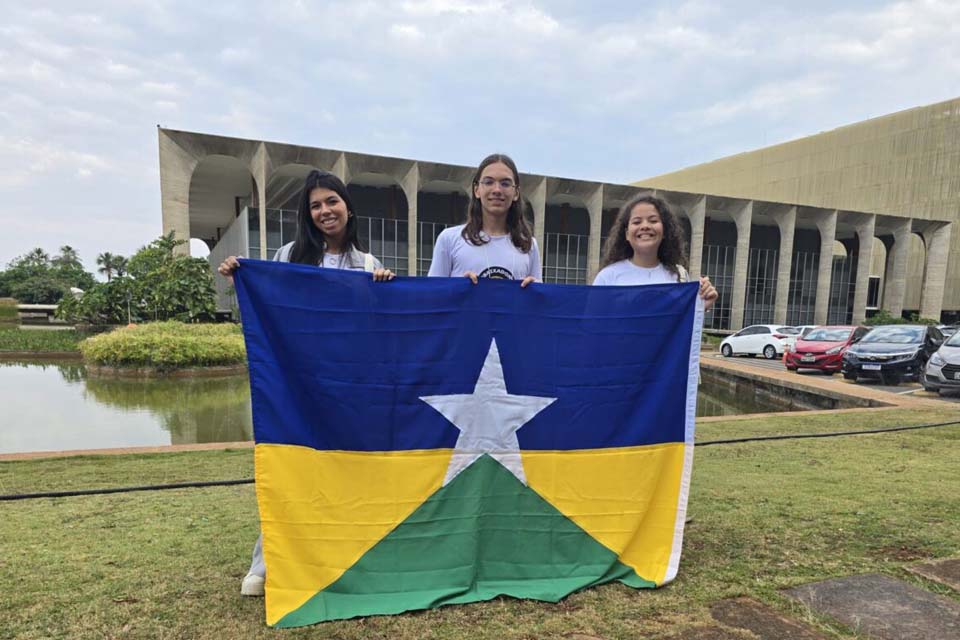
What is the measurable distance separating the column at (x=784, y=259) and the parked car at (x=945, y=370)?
2699 cm

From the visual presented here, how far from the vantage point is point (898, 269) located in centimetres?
3569

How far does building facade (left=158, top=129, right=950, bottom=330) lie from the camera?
23.6 meters

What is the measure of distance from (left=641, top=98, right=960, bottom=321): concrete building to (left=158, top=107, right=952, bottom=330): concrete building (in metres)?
0.28

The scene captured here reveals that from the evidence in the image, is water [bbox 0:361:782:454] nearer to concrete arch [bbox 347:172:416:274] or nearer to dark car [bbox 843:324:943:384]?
dark car [bbox 843:324:943:384]

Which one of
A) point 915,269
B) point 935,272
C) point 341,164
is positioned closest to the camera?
point 341,164

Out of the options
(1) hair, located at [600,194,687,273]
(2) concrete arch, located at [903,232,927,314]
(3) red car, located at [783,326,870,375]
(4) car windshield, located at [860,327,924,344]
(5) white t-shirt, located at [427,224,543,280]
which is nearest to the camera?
(5) white t-shirt, located at [427,224,543,280]

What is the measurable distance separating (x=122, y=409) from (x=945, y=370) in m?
13.9

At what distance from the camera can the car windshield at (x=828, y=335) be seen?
41.4ft

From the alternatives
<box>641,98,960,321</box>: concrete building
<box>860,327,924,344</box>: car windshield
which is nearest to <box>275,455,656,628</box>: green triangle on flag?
<box>860,327,924,344</box>: car windshield

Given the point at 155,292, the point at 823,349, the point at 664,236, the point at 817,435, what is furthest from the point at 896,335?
the point at 155,292

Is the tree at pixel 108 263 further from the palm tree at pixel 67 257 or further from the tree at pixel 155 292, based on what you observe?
the tree at pixel 155 292

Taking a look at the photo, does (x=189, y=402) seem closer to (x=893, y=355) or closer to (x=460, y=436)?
(x=460, y=436)

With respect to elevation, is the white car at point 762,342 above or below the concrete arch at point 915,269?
Answer: below

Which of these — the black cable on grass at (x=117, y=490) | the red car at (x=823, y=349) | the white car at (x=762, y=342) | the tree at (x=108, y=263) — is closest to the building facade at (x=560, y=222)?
the white car at (x=762, y=342)
